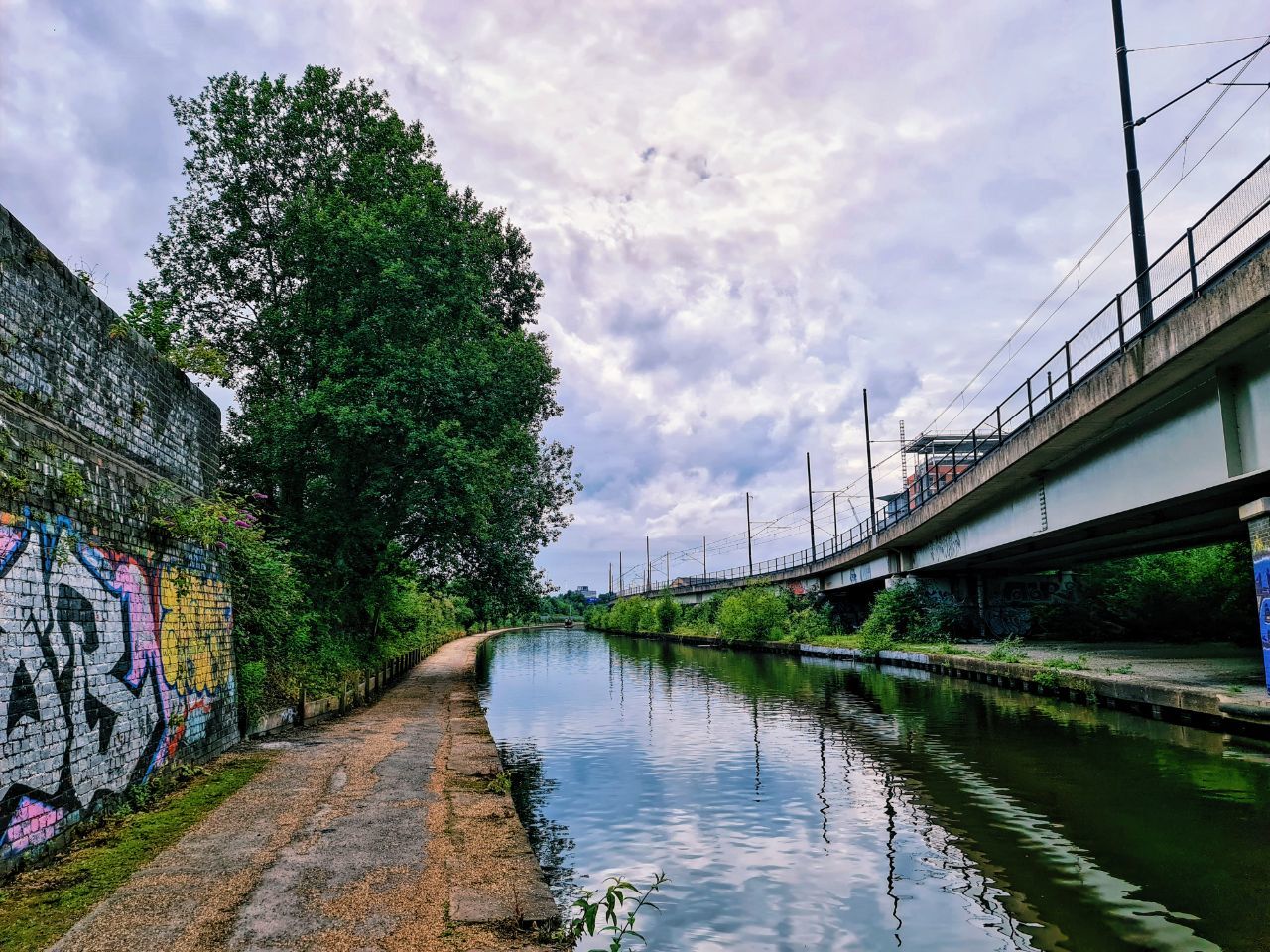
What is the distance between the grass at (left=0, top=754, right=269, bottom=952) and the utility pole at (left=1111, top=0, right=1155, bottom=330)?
15215 millimetres

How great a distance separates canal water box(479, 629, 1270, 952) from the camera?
6637 millimetres

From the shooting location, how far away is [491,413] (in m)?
19.6

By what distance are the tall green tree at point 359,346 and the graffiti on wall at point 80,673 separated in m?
6.74

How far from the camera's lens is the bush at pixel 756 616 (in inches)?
1700

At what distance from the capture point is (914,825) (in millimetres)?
9258

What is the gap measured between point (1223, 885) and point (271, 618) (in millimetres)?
13140

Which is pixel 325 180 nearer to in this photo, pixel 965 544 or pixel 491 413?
pixel 491 413

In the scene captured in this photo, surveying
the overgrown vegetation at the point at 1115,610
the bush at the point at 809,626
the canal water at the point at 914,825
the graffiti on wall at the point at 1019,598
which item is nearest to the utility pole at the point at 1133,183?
the canal water at the point at 914,825

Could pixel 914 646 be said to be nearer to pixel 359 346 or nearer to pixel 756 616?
pixel 756 616

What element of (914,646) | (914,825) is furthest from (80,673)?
(914,646)

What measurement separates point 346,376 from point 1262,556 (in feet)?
56.2

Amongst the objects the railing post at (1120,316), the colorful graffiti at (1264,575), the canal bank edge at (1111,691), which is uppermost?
the railing post at (1120,316)

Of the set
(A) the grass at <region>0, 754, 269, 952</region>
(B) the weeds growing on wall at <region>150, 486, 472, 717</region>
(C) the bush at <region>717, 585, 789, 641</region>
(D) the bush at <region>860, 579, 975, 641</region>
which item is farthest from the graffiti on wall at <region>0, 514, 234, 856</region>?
(C) the bush at <region>717, 585, 789, 641</region>

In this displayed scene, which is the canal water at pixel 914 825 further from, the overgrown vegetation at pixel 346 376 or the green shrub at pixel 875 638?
the green shrub at pixel 875 638
